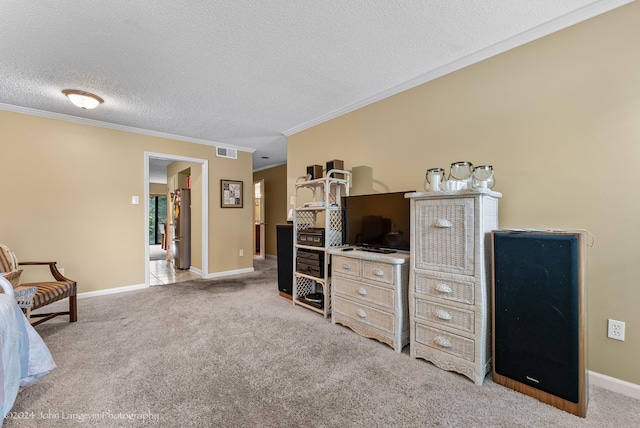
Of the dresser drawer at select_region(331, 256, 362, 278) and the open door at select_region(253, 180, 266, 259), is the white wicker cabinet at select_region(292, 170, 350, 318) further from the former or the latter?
the open door at select_region(253, 180, 266, 259)

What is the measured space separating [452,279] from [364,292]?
0.80 m

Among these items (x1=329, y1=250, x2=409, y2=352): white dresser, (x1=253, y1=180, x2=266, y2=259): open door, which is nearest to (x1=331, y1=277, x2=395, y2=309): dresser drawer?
(x1=329, y1=250, x2=409, y2=352): white dresser

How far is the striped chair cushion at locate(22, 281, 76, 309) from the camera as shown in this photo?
7.75 ft

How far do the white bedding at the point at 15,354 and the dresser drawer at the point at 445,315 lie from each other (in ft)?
8.00

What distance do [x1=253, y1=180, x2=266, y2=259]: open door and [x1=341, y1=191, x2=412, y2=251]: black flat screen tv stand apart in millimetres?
4693

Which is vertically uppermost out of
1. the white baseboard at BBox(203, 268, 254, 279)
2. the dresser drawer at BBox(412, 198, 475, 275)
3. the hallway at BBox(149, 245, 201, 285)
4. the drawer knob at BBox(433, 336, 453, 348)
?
the dresser drawer at BBox(412, 198, 475, 275)

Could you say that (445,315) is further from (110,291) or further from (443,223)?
(110,291)

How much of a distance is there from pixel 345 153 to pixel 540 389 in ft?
9.00

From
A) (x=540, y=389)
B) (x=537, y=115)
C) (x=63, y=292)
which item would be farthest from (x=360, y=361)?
(x=63, y=292)

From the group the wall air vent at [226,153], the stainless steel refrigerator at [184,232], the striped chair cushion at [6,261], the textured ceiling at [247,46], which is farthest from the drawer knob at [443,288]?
the stainless steel refrigerator at [184,232]

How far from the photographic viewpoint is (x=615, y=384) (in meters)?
1.72

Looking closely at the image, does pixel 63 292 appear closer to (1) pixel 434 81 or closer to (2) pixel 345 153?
(2) pixel 345 153

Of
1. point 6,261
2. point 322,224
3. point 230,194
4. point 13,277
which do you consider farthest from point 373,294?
point 230,194

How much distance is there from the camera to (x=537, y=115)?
199cm
